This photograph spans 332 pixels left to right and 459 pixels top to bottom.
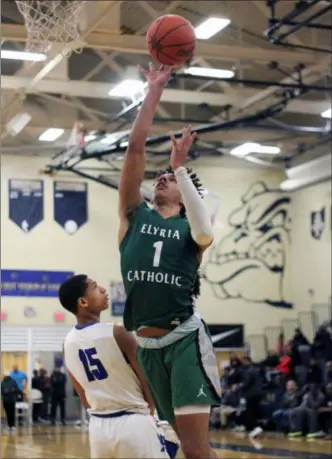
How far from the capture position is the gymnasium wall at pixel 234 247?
24484mm

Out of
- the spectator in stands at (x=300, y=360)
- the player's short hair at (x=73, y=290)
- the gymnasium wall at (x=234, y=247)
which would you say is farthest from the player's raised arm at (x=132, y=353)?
the gymnasium wall at (x=234, y=247)

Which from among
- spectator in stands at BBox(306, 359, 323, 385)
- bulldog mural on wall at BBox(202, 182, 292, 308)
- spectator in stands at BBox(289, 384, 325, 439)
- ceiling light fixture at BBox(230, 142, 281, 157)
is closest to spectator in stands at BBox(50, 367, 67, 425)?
bulldog mural on wall at BBox(202, 182, 292, 308)

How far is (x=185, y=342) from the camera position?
4.28 meters

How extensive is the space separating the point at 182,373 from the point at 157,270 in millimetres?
488

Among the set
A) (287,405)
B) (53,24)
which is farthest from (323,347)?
(53,24)

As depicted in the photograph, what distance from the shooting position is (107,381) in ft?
15.0

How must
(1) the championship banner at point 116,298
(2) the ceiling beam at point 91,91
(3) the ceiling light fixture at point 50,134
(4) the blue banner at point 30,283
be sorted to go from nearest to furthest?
(2) the ceiling beam at point 91,91, (3) the ceiling light fixture at point 50,134, (4) the blue banner at point 30,283, (1) the championship banner at point 116,298

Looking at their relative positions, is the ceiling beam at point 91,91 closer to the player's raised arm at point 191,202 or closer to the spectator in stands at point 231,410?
the spectator in stands at point 231,410

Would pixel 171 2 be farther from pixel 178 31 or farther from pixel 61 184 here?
pixel 178 31

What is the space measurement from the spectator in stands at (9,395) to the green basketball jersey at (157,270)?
51.2ft

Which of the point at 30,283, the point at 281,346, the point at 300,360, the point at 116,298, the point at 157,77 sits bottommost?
the point at 300,360

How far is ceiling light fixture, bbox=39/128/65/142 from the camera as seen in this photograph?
22.6 m

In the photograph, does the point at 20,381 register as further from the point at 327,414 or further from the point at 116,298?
the point at 327,414

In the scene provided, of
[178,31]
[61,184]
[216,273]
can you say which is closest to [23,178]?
[61,184]
